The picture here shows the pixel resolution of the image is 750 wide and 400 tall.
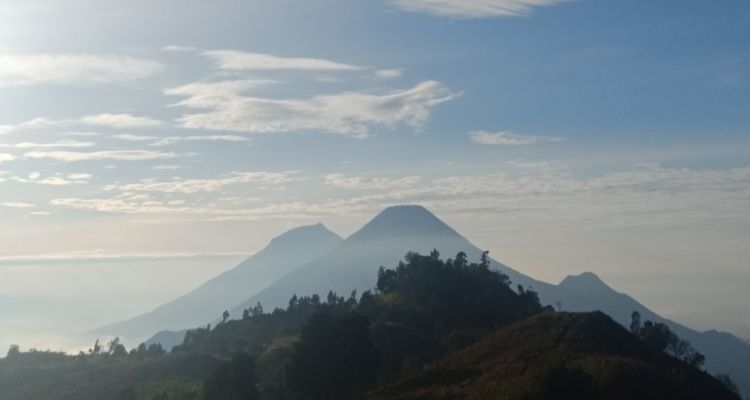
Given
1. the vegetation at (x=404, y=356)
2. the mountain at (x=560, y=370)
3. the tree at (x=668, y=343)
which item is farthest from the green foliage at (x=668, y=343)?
the mountain at (x=560, y=370)

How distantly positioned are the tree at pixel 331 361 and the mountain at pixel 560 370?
4849mm

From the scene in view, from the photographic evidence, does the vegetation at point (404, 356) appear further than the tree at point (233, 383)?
No

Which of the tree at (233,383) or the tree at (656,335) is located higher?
the tree at (656,335)

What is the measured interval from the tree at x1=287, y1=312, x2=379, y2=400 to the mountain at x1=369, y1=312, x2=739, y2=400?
4849mm

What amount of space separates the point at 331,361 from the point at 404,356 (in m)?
22.2

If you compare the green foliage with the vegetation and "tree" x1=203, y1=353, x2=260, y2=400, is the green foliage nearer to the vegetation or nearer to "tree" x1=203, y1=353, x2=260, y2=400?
the vegetation

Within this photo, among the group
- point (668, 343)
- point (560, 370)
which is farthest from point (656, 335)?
point (560, 370)

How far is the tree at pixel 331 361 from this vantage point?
237ft

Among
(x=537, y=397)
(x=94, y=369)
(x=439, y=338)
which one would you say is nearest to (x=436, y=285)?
(x=439, y=338)

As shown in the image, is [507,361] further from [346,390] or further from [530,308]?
[530,308]

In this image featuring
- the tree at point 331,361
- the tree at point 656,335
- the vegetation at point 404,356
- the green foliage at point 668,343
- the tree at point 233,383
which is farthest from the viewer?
the green foliage at point 668,343

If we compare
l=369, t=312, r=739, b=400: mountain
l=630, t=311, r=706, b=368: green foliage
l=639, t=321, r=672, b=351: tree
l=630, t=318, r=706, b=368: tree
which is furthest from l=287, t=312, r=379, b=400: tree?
l=630, t=318, r=706, b=368: tree

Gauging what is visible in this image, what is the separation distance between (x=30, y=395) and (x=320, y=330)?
49.0 metres

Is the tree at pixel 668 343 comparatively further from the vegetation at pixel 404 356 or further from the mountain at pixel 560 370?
the mountain at pixel 560 370
